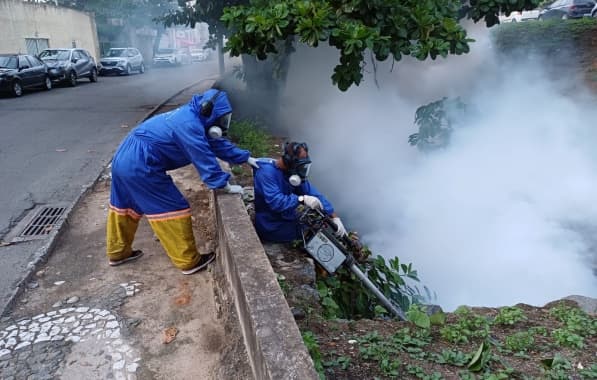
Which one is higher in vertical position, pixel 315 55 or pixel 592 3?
pixel 592 3

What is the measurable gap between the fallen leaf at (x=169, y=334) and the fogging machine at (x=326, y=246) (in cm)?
131

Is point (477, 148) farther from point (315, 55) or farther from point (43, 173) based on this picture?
point (43, 173)

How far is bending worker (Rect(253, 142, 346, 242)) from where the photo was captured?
434cm

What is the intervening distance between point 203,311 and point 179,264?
0.62m

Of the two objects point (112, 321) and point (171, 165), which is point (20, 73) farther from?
point (112, 321)

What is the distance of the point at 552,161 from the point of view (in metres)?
9.20

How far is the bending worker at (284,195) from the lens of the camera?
434 cm

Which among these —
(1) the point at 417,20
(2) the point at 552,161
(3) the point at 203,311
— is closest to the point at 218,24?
(1) the point at 417,20

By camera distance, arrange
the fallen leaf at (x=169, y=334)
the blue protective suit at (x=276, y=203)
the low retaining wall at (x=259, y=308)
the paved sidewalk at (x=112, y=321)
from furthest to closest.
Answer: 1. the blue protective suit at (x=276, y=203)
2. the fallen leaf at (x=169, y=334)
3. the paved sidewalk at (x=112, y=321)
4. the low retaining wall at (x=259, y=308)

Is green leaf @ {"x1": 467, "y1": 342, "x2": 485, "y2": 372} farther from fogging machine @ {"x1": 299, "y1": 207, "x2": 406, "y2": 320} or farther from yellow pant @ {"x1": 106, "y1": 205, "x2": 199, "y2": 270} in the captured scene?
yellow pant @ {"x1": 106, "y1": 205, "x2": 199, "y2": 270}

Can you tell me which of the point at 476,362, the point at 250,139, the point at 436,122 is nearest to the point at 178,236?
the point at 476,362

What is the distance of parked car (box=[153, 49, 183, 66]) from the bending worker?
115 ft

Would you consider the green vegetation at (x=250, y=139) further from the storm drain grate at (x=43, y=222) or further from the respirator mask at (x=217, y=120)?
the respirator mask at (x=217, y=120)

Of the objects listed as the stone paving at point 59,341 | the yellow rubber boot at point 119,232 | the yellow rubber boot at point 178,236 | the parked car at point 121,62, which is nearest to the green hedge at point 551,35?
the yellow rubber boot at point 178,236
